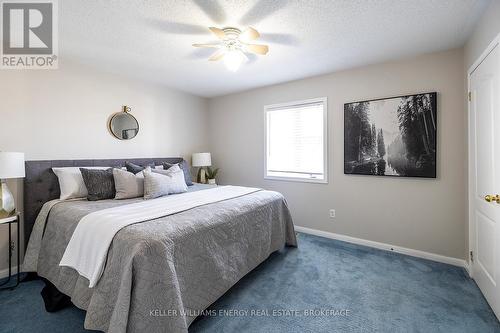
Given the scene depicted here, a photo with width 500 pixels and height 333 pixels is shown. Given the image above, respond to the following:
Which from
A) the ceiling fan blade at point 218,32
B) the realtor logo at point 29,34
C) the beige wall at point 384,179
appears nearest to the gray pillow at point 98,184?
the realtor logo at point 29,34

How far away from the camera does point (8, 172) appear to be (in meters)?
2.03

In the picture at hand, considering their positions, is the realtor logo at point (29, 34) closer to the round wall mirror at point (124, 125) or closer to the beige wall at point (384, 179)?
the round wall mirror at point (124, 125)

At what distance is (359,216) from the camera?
10.4 feet

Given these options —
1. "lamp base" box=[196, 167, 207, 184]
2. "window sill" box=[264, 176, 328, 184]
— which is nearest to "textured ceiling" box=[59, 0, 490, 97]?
"window sill" box=[264, 176, 328, 184]

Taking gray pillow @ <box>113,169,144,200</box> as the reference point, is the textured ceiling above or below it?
above

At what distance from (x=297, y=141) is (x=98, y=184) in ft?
9.24

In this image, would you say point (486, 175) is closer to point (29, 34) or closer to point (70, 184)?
point (70, 184)

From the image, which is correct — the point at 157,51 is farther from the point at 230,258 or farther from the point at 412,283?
the point at 412,283

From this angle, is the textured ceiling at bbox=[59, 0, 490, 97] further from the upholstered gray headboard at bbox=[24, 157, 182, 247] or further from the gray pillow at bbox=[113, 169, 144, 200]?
the gray pillow at bbox=[113, 169, 144, 200]

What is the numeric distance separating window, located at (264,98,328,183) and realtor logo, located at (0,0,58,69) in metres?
2.85

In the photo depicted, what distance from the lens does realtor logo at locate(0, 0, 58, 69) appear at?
1844 mm

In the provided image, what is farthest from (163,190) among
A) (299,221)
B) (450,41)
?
(450,41)

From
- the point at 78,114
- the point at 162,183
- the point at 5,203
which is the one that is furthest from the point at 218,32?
the point at 5,203

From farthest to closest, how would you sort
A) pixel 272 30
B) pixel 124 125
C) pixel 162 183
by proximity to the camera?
1. pixel 124 125
2. pixel 162 183
3. pixel 272 30
